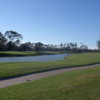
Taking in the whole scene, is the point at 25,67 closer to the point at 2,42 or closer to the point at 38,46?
the point at 2,42

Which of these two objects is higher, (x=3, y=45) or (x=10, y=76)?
(x=3, y=45)

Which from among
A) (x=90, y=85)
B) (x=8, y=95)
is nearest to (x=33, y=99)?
(x=8, y=95)

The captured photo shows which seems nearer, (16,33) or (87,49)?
(16,33)

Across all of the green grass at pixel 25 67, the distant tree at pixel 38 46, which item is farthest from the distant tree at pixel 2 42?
the green grass at pixel 25 67

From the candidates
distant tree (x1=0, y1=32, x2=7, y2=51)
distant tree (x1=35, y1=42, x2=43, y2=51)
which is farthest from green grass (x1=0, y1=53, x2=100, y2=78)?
distant tree (x1=35, y1=42, x2=43, y2=51)

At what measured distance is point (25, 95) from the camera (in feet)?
23.1

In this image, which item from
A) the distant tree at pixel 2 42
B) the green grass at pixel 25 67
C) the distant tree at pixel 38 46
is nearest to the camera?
the green grass at pixel 25 67

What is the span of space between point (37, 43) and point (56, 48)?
95.3 feet

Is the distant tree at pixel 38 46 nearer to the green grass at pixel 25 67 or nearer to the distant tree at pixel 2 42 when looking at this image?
the distant tree at pixel 2 42

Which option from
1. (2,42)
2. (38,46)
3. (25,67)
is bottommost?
(25,67)

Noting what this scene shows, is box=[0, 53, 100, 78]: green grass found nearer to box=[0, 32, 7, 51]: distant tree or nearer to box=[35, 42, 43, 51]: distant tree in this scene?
box=[0, 32, 7, 51]: distant tree

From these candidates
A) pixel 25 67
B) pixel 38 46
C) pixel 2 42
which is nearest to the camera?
pixel 25 67

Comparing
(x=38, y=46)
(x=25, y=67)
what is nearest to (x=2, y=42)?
(x=38, y=46)

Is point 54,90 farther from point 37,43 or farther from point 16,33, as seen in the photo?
point 37,43
